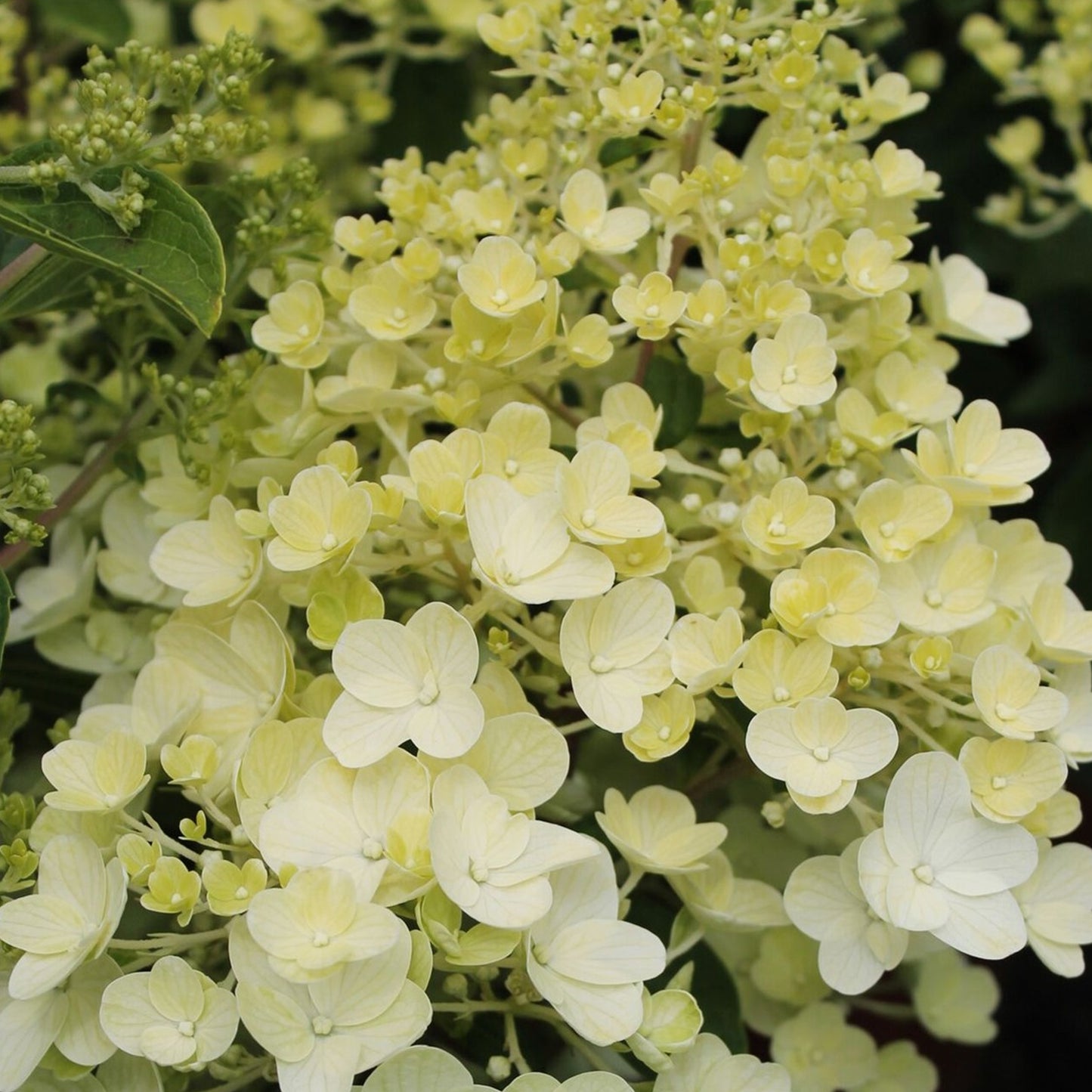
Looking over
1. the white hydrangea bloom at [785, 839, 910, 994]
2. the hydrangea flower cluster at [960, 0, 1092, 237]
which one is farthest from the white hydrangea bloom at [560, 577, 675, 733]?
the hydrangea flower cluster at [960, 0, 1092, 237]

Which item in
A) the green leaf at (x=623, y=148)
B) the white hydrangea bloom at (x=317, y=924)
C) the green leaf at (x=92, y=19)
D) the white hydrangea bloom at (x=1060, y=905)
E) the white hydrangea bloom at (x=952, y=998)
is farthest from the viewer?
the green leaf at (x=92, y=19)

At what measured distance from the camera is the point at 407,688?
1.72 feet

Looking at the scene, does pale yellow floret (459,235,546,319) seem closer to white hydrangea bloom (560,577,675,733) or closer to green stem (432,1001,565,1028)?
white hydrangea bloom (560,577,675,733)

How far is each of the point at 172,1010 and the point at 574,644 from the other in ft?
0.70

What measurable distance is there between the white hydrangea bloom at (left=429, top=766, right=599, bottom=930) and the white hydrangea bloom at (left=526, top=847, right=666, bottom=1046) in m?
0.02

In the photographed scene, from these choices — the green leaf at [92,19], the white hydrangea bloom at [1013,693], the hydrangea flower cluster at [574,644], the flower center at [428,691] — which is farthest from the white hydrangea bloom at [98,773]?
the green leaf at [92,19]

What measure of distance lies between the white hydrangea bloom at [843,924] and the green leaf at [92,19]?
756 millimetres

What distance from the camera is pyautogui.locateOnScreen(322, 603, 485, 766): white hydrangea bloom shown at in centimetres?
51

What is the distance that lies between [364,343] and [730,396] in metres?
0.19

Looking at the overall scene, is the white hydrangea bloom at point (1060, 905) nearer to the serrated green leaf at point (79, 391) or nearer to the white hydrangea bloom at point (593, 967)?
the white hydrangea bloom at point (593, 967)

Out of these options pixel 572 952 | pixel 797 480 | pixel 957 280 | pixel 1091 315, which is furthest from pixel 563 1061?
pixel 1091 315

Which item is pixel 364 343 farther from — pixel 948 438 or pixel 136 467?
pixel 948 438

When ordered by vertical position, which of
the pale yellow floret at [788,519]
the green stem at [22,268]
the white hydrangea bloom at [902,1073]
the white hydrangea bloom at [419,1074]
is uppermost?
the green stem at [22,268]

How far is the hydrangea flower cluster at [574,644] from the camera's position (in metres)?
0.50
